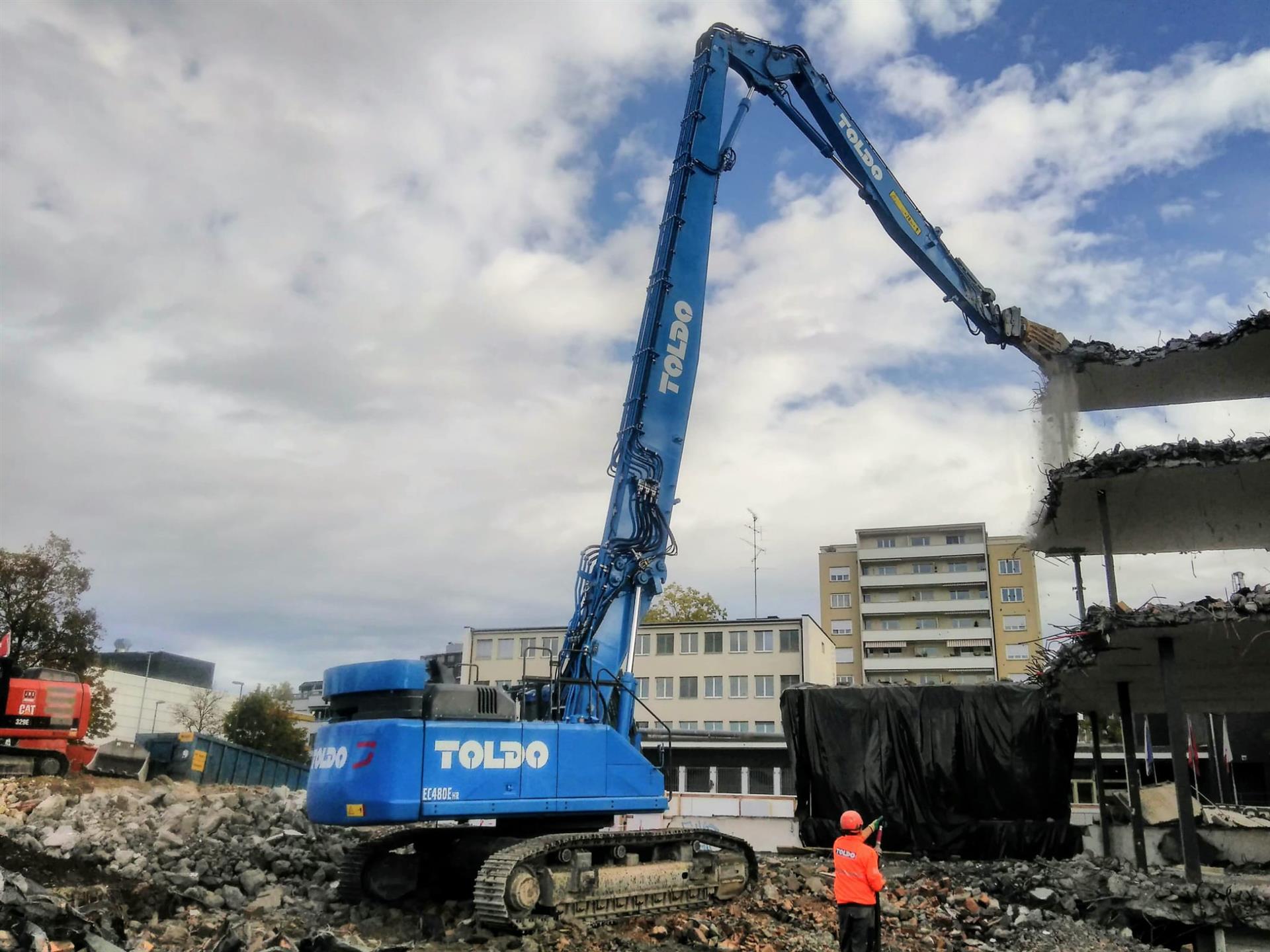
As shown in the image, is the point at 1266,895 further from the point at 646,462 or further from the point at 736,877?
the point at 646,462

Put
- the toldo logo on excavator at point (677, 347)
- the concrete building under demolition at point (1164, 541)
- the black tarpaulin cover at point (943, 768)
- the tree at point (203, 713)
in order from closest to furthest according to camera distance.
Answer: the toldo logo on excavator at point (677, 347), the concrete building under demolition at point (1164, 541), the black tarpaulin cover at point (943, 768), the tree at point (203, 713)

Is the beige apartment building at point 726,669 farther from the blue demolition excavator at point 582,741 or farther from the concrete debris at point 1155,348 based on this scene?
the blue demolition excavator at point 582,741

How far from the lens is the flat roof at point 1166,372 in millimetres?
16500

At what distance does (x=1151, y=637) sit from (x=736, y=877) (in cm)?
A: 641

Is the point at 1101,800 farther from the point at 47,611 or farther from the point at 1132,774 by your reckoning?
the point at 47,611

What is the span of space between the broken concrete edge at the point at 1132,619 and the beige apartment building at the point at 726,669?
117 ft

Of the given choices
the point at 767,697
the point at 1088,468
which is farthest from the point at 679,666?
the point at 1088,468

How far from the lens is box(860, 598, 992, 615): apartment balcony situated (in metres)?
72.2

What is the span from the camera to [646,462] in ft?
40.6

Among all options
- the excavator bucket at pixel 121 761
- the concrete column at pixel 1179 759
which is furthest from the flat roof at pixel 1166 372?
the excavator bucket at pixel 121 761

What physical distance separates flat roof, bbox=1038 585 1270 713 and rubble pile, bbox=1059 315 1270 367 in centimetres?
501

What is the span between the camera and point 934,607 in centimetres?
7256

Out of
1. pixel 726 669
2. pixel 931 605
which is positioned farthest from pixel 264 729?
pixel 931 605

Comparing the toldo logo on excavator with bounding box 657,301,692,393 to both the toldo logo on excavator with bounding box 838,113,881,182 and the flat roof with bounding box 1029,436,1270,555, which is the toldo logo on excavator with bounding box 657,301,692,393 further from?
the flat roof with bounding box 1029,436,1270,555
